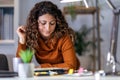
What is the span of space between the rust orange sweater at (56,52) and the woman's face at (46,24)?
0.25ft

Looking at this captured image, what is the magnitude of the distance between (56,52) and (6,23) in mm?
1901

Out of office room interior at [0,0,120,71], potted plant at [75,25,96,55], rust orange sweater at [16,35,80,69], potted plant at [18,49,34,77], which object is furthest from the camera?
potted plant at [75,25,96,55]

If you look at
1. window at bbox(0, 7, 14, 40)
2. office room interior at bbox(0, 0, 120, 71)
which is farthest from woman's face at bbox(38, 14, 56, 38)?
window at bbox(0, 7, 14, 40)

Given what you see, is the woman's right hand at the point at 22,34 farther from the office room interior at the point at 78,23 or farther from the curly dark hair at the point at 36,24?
the office room interior at the point at 78,23

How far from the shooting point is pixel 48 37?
2236 millimetres

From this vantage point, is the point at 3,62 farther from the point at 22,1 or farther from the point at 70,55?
the point at 22,1

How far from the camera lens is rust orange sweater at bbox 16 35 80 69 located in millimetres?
2129

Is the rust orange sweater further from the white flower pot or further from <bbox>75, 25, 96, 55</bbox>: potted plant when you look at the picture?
<bbox>75, 25, 96, 55</bbox>: potted plant

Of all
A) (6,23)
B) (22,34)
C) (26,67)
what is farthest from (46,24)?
(6,23)

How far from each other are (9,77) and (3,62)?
101cm

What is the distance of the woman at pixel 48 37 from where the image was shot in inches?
84.9

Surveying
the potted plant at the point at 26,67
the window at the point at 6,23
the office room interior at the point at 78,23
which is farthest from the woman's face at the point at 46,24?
the window at the point at 6,23

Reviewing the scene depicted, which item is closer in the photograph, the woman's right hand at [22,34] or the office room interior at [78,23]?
the woman's right hand at [22,34]

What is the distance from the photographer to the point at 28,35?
2193 mm
